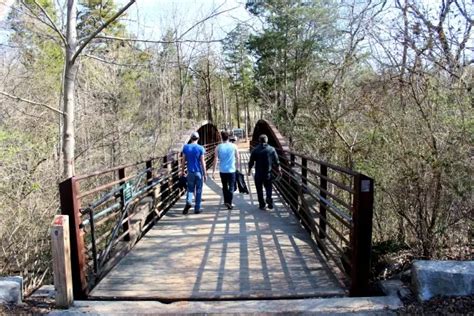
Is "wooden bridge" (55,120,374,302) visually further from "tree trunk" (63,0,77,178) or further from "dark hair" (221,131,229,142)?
"tree trunk" (63,0,77,178)

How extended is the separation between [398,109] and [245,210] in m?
3.16

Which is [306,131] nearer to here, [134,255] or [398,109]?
[398,109]

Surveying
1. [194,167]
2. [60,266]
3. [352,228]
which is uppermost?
[194,167]

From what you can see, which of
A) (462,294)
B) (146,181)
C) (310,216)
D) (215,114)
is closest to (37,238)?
(146,181)

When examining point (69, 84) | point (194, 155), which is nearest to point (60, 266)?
point (194, 155)

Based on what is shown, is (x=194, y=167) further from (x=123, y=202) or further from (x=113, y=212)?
(x=123, y=202)

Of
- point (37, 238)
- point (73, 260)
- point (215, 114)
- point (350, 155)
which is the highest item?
point (215, 114)

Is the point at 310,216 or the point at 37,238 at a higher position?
the point at 310,216

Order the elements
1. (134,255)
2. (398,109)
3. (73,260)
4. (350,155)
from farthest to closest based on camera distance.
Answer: (350,155) → (398,109) → (134,255) → (73,260)

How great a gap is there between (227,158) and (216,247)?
253 centimetres

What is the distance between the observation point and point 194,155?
22.7 ft

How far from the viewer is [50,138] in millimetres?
11578

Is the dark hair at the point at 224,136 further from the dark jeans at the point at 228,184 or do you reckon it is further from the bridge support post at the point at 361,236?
the bridge support post at the point at 361,236

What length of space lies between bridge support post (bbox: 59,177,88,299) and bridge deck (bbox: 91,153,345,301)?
0.60ft
